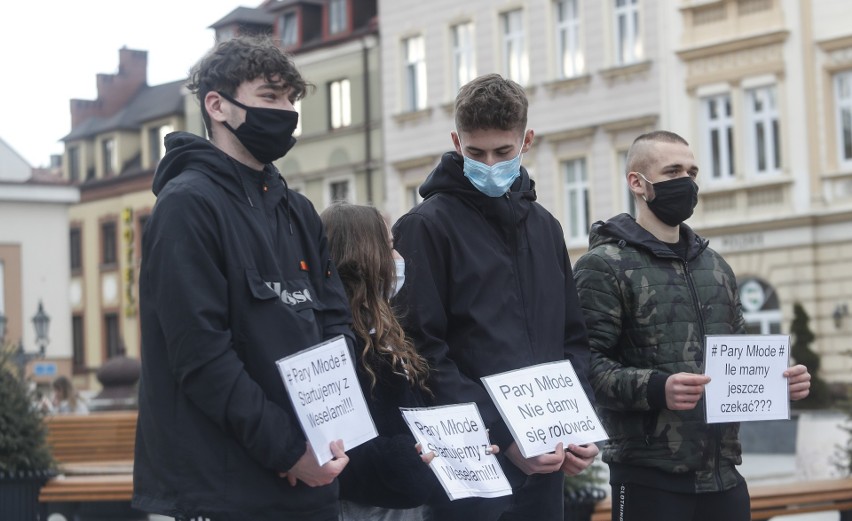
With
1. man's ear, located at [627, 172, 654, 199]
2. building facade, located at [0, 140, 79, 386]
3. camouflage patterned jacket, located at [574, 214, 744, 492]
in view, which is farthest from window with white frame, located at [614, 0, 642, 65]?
camouflage patterned jacket, located at [574, 214, 744, 492]

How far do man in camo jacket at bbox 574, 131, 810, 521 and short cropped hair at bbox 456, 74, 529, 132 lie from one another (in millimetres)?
849

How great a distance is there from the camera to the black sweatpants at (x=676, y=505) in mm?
5516

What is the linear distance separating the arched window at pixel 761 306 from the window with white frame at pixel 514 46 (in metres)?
8.82

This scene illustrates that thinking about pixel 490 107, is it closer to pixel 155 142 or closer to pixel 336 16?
pixel 336 16

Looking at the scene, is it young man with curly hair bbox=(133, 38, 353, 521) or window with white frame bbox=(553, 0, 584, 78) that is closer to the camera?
young man with curly hair bbox=(133, 38, 353, 521)

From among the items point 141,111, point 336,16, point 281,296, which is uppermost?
point 336,16

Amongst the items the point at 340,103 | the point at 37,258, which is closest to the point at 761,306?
the point at 340,103

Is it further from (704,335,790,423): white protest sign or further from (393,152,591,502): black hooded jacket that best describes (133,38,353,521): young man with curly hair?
(704,335,790,423): white protest sign

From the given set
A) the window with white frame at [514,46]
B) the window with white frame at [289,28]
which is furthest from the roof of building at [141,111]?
the window with white frame at [514,46]

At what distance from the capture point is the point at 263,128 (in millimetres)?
4461

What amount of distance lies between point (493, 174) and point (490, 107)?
0.76ft

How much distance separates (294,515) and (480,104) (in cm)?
158

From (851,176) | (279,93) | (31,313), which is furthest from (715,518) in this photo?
(31,313)

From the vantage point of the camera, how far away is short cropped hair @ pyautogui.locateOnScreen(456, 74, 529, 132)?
5.07m
